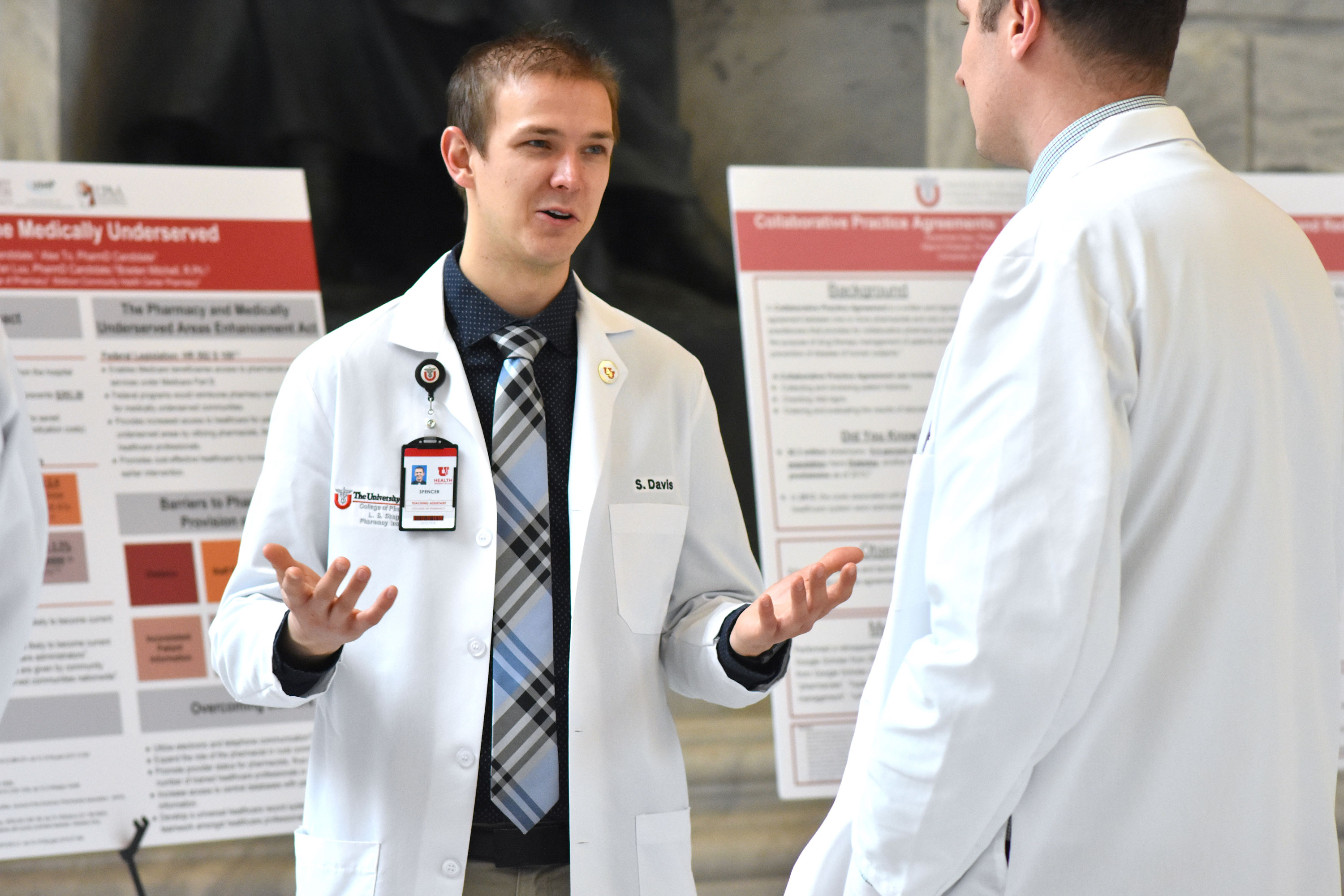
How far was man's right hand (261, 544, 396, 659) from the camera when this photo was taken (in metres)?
1.42

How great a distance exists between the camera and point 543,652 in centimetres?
168

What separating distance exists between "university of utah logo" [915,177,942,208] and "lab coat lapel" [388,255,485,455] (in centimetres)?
195

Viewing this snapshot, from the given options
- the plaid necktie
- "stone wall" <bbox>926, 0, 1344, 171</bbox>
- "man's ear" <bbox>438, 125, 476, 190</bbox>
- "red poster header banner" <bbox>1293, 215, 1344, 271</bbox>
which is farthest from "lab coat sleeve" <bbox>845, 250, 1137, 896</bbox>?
"red poster header banner" <bbox>1293, 215, 1344, 271</bbox>

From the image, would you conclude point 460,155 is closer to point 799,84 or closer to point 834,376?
point 834,376

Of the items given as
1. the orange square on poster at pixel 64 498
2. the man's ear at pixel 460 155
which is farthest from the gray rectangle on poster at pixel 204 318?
the man's ear at pixel 460 155

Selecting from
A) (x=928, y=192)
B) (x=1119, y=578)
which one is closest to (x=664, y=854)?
(x=1119, y=578)

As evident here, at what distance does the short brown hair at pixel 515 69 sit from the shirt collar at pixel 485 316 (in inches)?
8.7

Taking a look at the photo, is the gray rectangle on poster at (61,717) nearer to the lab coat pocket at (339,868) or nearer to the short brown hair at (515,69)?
the lab coat pocket at (339,868)

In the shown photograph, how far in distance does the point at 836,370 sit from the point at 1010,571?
217 centimetres

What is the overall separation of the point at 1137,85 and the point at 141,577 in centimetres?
253

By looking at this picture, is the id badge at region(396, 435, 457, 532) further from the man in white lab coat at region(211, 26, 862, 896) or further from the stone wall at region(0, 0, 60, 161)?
the stone wall at region(0, 0, 60, 161)

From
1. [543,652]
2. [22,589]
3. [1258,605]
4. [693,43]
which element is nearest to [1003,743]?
[1258,605]

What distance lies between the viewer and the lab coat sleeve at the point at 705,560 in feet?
5.92

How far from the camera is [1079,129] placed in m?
1.35
